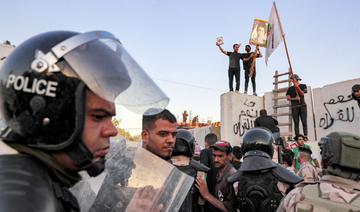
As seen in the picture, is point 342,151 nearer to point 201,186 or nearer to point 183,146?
point 201,186

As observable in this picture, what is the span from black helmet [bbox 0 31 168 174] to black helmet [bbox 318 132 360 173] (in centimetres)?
171

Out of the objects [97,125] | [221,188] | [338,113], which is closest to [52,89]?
[97,125]

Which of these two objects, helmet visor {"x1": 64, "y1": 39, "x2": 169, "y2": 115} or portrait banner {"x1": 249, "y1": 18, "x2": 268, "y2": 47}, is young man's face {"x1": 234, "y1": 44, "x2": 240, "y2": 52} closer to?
portrait banner {"x1": 249, "y1": 18, "x2": 268, "y2": 47}

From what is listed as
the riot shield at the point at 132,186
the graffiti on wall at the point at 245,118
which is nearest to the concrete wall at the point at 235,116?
the graffiti on wall at the point at 245,118

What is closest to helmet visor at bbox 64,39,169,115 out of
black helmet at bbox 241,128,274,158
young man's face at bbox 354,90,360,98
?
black helmet at bbox 241,128,274,158

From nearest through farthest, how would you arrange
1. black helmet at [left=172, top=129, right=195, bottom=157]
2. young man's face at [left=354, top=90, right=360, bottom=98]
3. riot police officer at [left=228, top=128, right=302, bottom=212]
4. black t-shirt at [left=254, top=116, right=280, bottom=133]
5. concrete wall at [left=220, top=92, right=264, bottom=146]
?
riot police officer at [left=228, top=128, right=302, bottom=212] < black helmet at [left=172, top=129, right=195, bottom=157] < young man's face at [left=354, top=90, right=360, bottom=98] < black t-shirt at [left=254, top=116, right=280, bottom=133] < concrete wall at [left=220, top=92, right=264, bottom=146]

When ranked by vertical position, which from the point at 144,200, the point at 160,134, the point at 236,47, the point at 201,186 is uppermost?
the point at 236,47

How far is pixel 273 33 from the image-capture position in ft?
34.6

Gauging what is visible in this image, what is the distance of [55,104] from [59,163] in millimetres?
218

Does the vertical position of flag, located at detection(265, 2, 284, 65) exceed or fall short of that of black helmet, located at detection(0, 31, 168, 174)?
it exceeds it

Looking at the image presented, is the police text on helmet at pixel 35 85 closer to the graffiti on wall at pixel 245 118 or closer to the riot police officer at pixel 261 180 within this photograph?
the riot police officer at pixel 261 180

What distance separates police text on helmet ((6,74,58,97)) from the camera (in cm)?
100

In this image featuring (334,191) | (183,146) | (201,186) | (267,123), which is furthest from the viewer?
(267,123)

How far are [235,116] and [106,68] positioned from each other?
1013 centimetres
